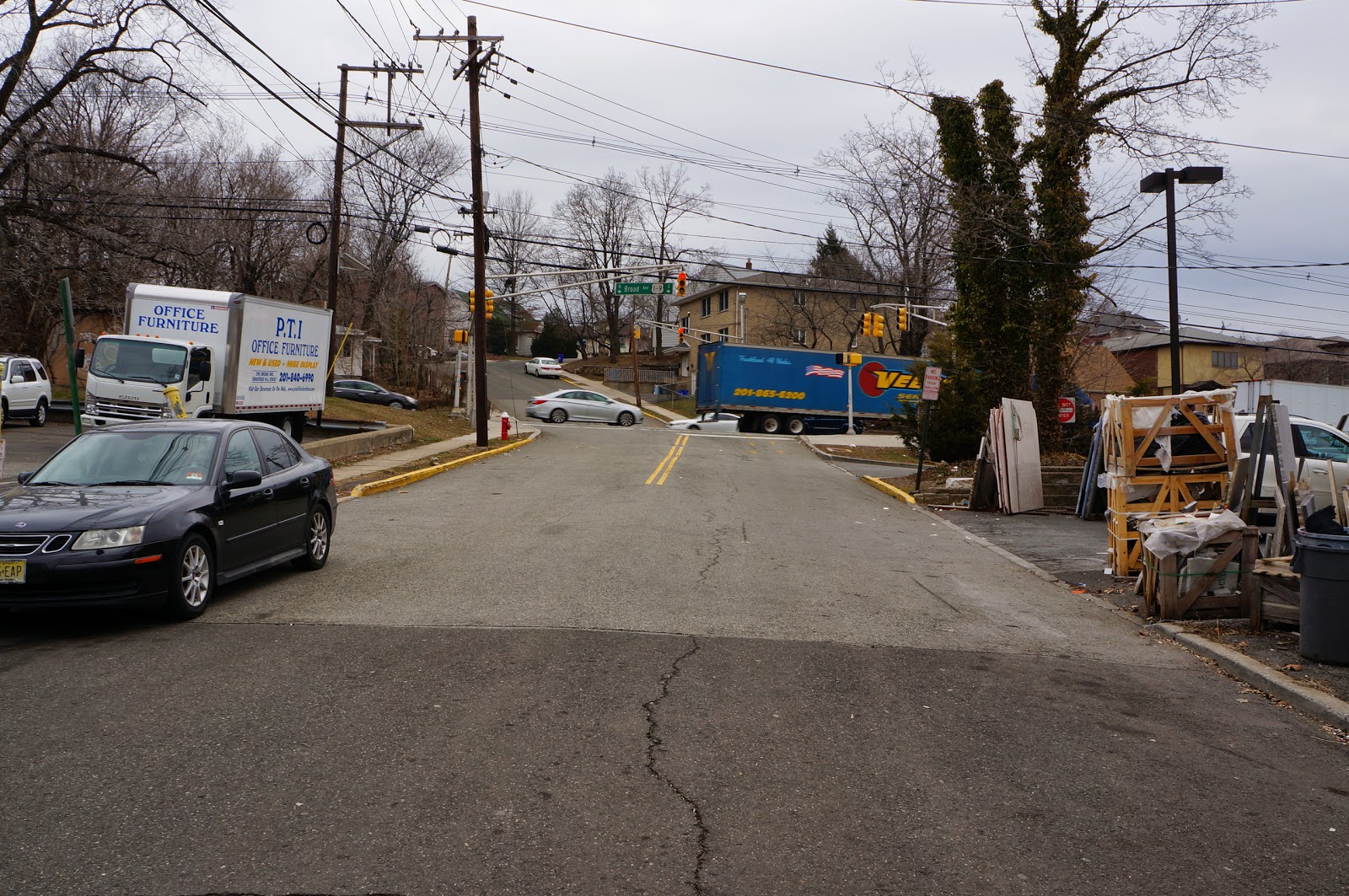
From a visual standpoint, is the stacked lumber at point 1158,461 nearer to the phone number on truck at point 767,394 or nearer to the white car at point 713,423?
the white car at point 713,423

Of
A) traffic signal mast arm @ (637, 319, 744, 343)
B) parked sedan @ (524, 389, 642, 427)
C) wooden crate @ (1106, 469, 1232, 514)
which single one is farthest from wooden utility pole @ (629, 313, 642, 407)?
wooden crate @ (1106, 469, 1232, 514)

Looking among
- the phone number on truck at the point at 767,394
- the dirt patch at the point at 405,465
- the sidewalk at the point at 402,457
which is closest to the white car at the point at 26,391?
the dirt patch at the point at 405,465

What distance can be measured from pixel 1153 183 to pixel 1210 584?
16447 millimetres

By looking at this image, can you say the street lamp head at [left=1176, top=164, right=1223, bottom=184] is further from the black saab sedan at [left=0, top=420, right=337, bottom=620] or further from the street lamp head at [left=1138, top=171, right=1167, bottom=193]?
the black saab sedan at [left=0, top=420, right=337, bottom=620]

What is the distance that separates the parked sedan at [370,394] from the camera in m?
45.6

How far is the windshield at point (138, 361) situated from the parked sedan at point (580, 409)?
24.2 meters

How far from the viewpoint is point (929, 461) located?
29875mm

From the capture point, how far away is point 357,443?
25000 mm

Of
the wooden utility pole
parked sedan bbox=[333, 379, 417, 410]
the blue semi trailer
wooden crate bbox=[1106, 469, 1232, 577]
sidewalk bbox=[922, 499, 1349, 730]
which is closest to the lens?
sidewalk bbox=[922, 499, 1349, 730]

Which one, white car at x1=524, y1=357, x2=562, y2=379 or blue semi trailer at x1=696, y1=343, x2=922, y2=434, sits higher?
white car at x1=524, y1=357, x2=562, y2=379

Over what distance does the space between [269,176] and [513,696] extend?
146 feet

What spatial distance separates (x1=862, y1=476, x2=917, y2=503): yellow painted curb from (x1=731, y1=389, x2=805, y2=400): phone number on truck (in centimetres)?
2092

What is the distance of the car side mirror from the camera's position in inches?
341

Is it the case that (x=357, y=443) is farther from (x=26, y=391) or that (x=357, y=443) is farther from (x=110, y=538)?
(x=110, y=538)
